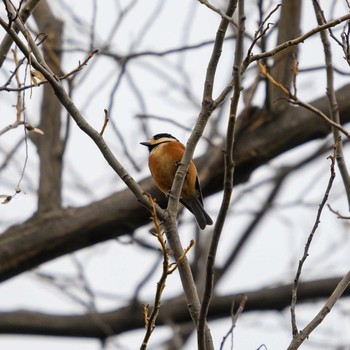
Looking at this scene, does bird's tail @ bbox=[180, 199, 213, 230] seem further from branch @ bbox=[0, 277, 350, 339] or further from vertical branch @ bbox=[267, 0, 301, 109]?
vertical branch @ bbox=[267, 0, 301, 109]

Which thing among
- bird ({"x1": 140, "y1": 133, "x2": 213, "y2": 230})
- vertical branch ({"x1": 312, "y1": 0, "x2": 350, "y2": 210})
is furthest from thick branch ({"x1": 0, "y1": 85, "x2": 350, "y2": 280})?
vertical branch ({"x1": 312, "y1": 0, "x2": 350, "y2": 210})

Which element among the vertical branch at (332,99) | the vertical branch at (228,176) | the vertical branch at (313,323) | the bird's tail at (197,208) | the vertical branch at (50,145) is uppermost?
the vertical branch at (50,145)

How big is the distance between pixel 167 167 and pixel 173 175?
0.08 m

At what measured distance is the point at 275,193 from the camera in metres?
8.19

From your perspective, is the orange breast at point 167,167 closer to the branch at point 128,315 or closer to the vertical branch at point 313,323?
the branch at point 128,315

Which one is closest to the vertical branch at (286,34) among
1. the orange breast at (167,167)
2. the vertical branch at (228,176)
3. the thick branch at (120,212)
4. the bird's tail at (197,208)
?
the thick branch at (120,212)

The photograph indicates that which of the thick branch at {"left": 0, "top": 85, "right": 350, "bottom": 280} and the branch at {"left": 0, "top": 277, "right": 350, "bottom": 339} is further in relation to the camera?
the branch at {"left": 0, "top": 277, "right": 350, "bottom": 339}

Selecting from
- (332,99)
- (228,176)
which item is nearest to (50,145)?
(332,99)

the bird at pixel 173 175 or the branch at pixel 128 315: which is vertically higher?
the bird at pixel 173 175

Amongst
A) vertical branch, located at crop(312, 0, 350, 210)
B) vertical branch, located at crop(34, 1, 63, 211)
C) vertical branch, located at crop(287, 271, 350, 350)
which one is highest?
vertical branch, located at crop(34, 1, 63, 211)

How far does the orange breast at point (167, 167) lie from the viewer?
4672mm

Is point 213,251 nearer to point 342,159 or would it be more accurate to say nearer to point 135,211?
point 342,159

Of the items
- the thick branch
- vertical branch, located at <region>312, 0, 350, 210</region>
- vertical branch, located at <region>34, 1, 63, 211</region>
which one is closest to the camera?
vertical branch, located at <region>312, 0, 350, 210</region>

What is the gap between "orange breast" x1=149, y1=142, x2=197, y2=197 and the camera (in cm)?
467
